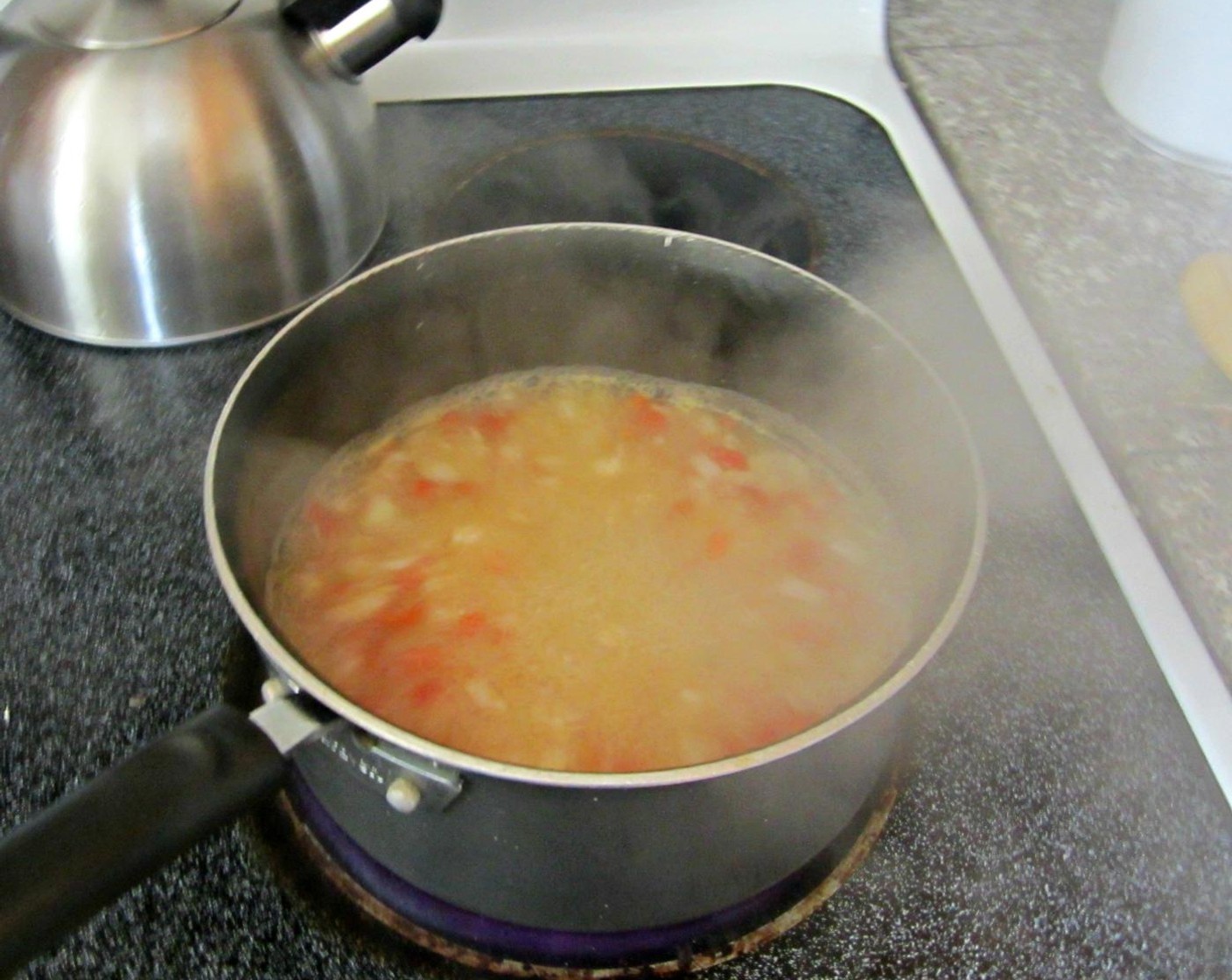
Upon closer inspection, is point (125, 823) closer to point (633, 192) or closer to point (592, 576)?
point (592, 576)

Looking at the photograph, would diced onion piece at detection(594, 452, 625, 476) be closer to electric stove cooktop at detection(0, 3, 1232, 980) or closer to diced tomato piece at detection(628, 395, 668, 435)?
diced tomato piece at detection(628, 395, 668, 435)

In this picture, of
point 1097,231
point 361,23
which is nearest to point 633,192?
point 361,23

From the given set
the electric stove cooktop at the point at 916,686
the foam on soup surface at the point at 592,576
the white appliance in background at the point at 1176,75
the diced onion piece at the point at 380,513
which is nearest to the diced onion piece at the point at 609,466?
the foam on soup surface at the point at 592,576

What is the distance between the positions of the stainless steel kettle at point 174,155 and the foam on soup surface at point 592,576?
182mm

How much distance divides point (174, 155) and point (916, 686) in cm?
65

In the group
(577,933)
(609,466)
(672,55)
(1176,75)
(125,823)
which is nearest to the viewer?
(125,823)

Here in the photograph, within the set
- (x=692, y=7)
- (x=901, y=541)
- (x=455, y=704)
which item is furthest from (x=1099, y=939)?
(x=692, y=7)

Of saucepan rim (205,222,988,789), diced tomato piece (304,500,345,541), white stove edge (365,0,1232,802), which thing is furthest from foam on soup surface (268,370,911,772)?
white stove edge (365,0,1232,802)

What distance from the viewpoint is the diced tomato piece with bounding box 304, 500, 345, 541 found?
803 mm

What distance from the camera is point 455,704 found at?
0.67 meters

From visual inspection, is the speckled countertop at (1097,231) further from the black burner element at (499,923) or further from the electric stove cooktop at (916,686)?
the black burner element at (499,923)

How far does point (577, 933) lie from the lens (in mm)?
630

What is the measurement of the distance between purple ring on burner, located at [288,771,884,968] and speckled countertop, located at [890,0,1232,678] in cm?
35

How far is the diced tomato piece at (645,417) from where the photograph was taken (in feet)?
2.94
